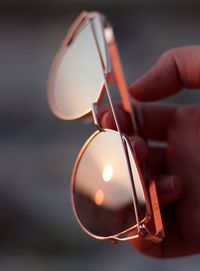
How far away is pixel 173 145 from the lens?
32.1 inches

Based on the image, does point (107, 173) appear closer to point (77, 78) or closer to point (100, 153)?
point (100, 153)

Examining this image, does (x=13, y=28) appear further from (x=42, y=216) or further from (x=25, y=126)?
(x=42, y=216)

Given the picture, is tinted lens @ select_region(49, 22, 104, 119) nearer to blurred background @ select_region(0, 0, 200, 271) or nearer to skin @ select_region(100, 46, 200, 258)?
skin @ select_region(100, 46, 200, 258)

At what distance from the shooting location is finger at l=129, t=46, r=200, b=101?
79 cm

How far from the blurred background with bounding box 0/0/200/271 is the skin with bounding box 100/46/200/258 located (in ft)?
1.11

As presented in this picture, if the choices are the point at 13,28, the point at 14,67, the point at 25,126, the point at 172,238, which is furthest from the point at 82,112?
the point at 13,28

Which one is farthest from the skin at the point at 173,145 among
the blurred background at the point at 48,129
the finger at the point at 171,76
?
the blurred background at the point at 48,129

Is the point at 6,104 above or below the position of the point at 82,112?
below

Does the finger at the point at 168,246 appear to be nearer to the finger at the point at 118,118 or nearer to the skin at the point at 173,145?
the skin at the point at 173,145

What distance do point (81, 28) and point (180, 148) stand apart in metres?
0.21

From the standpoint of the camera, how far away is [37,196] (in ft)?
4.07

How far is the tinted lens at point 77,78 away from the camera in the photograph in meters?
0.75

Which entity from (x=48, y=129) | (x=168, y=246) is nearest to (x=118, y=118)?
(x=168, y=246)

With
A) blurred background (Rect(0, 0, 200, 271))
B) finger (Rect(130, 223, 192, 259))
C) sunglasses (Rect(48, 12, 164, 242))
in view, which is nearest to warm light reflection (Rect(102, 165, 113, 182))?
sunglasses (Rect(48, 12, 164, 242))
